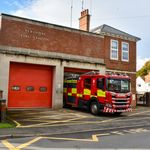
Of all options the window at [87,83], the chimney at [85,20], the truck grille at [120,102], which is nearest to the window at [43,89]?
the window at [87,83]

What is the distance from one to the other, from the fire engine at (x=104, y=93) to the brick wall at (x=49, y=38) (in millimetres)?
4085

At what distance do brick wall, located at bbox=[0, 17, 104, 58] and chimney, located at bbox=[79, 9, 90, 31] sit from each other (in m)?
2.48

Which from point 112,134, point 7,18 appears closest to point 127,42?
point 7,18

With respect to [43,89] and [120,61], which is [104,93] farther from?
[120,61]

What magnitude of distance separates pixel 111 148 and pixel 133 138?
222 centimetres

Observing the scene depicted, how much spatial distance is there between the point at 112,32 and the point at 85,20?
9.77 feet

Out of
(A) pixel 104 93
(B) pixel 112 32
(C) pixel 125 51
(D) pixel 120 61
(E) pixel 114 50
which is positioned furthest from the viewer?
(C) pixel 125 51

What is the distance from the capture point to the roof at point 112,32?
2641cm

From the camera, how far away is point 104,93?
18.0 m

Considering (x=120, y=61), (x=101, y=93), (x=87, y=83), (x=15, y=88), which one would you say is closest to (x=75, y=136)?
(x=101, y=93)

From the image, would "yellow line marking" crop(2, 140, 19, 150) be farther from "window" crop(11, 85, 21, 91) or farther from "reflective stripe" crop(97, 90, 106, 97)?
"window" crop(11, 85, 21, 91)

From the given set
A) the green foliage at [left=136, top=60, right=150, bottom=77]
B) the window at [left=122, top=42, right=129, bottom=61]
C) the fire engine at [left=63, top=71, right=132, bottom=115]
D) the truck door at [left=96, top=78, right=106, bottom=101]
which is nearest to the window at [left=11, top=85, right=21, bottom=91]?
the fire engine at [left=63, top=71, right=132, bottom=115]

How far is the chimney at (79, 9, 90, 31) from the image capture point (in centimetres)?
2756

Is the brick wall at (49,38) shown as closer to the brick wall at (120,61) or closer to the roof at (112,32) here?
the brick wall at (120,61)
